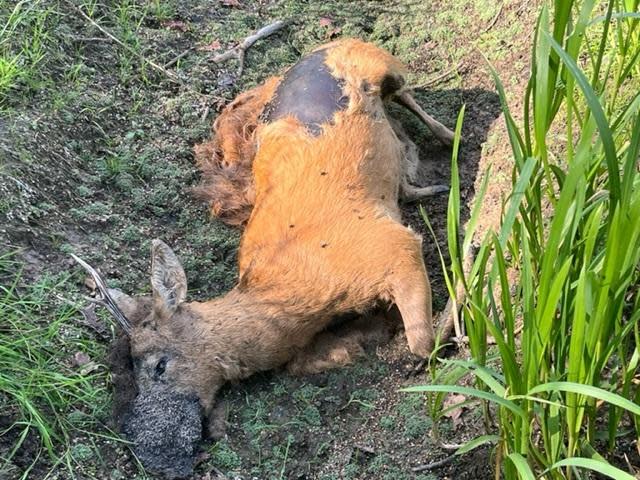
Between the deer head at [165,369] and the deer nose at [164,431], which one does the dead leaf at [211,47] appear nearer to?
the deer head at [165,369]

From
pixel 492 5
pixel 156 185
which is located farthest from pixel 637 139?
pixel 492 5

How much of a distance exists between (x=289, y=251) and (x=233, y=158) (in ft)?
3.71

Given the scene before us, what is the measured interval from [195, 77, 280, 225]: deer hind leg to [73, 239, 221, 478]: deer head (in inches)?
41.0

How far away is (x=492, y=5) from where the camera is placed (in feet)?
19.6

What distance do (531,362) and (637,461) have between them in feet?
2.91

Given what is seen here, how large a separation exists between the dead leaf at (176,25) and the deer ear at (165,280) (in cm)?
279

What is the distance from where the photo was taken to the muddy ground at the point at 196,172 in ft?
12.3

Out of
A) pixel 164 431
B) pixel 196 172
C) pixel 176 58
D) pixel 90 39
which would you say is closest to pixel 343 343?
pixel 164 431

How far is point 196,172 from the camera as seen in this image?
5.34 meters

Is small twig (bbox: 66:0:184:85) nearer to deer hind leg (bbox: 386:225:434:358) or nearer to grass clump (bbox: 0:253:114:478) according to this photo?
grass clump (bbox: 0:253:114:478)

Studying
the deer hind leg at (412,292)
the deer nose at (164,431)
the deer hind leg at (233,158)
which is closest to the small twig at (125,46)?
the deer hind leg at (233,158)

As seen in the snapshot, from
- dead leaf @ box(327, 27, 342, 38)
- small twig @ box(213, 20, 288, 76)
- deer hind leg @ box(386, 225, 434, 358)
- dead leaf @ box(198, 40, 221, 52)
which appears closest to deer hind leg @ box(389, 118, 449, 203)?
deer hind leg @ box(386, 225, 434, 358)

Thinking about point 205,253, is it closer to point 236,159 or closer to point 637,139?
point 236,159

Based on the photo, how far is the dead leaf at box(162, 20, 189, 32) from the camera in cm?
630
